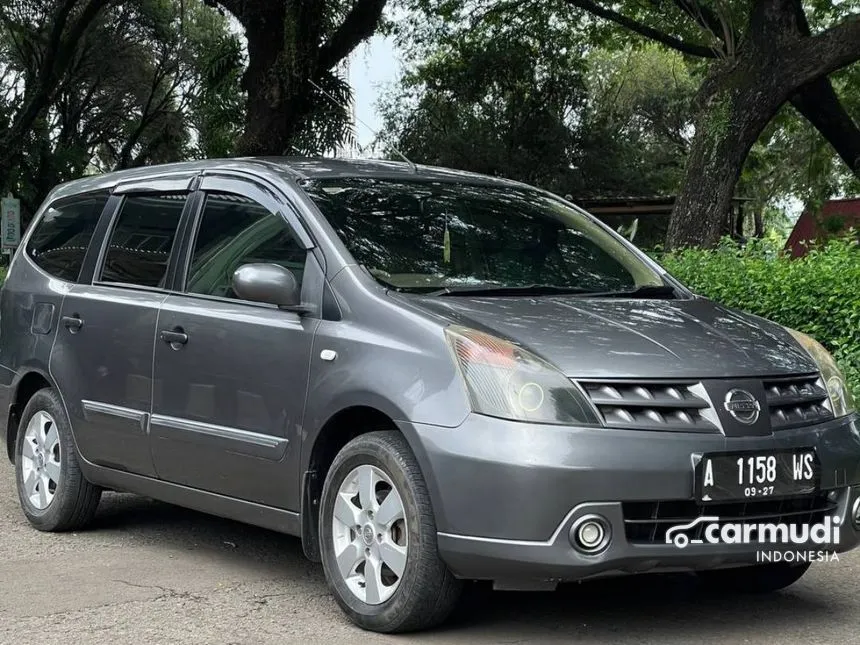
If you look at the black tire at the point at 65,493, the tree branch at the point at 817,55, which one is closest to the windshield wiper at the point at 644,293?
the black tire at the point at 65,493

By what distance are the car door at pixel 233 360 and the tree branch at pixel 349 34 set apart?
43.8 feet

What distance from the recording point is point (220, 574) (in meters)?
5.76

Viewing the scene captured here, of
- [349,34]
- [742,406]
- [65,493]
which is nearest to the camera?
[742,406]

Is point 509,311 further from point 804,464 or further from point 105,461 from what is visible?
point 105,461

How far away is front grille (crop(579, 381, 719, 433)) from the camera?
171 inches

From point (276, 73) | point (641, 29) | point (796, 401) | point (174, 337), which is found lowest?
point (174, 337)

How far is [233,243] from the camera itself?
18.8ft

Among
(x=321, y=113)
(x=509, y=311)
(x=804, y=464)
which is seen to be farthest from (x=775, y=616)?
(x=321, y=113)

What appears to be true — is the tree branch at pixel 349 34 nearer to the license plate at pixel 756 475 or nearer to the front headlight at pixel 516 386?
the front headlight at pixel 516 386

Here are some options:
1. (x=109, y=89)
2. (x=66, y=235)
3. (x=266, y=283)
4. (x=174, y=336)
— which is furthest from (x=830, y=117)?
(x=109, y=89)

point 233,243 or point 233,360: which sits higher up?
point 233,243

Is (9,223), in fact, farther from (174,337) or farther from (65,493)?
(174,337)

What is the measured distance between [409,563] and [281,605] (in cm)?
89

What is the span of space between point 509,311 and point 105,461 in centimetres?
241
